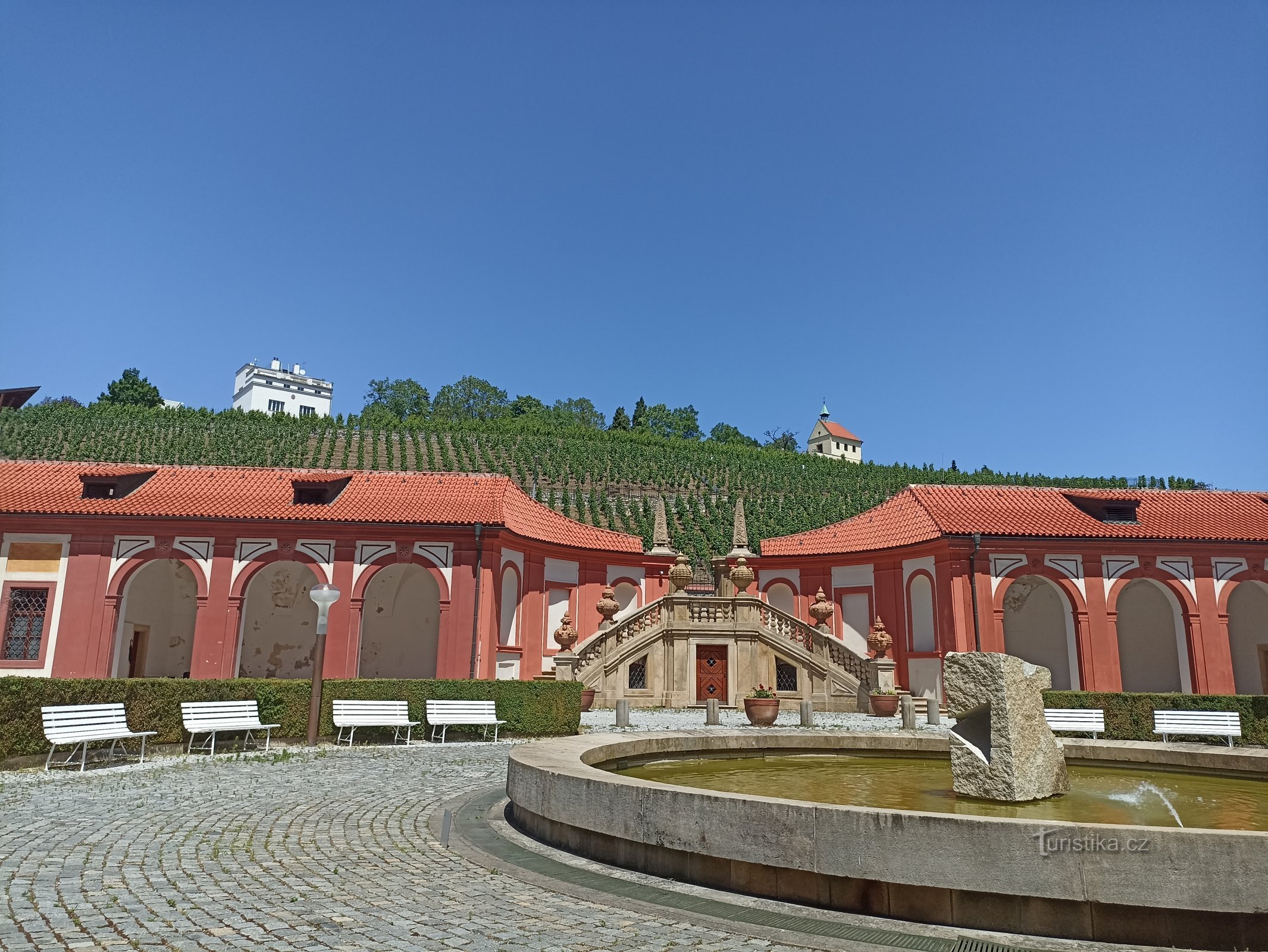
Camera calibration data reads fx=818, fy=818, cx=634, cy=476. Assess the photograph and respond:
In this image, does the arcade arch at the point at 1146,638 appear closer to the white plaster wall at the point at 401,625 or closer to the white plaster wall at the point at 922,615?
the white plaster wall at the point at 922,615

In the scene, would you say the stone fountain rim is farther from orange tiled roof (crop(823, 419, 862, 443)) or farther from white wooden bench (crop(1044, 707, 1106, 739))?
orange tiled roof (crop(823, 419, 862, 443))

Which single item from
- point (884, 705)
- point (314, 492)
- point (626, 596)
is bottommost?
point (884, 705)

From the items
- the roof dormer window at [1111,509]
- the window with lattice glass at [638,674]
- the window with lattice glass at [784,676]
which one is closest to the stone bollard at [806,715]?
the window with lattice glass at [784,676]

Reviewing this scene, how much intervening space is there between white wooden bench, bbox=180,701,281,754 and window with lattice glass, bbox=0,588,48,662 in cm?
1228

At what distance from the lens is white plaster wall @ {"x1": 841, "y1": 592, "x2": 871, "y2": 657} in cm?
2878

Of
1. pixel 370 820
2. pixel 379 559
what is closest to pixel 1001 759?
pixel 370 820

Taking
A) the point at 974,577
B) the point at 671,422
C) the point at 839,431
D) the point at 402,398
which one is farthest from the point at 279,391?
the point at 974,577

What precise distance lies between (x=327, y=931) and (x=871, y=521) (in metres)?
27.4

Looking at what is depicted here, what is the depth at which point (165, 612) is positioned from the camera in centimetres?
2747

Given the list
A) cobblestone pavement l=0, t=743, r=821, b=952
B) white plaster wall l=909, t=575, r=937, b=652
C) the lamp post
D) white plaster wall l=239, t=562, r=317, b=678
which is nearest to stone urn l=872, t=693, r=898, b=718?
white plaster wall l=909, t=575, r=937, b=652

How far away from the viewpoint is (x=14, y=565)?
23297 millimetres

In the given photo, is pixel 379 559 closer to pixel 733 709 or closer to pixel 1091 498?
pixel 733 709

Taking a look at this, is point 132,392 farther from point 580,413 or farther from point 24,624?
point 24,624

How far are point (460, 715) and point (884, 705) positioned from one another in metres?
12.3
